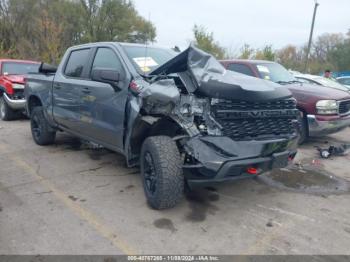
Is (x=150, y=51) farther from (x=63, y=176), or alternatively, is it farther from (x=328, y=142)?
(x=328, y=142)

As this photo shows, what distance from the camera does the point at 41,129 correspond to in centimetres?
599

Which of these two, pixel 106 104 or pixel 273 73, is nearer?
pixel 106 104

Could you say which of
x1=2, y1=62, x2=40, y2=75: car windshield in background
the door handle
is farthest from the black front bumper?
x1=2, y1=62, x2=40, y2=75: car windshield in background

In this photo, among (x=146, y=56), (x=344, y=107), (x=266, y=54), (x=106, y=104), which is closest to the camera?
(x=106, y=104)

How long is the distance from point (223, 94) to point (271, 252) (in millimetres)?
1523

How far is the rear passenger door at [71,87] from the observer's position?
15.5ft

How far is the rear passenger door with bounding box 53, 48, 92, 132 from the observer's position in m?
4.71

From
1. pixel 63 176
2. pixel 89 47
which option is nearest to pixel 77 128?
pixel 63 176

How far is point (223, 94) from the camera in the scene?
317 centimetres

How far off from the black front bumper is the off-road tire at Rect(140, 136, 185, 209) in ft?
0.43

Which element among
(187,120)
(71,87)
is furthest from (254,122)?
(71,87)

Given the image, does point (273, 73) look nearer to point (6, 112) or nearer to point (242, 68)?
point (242, 68)

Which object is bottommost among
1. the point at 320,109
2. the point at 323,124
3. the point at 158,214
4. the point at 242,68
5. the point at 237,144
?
the point at 158,214

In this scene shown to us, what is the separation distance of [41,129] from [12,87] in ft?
9.68
